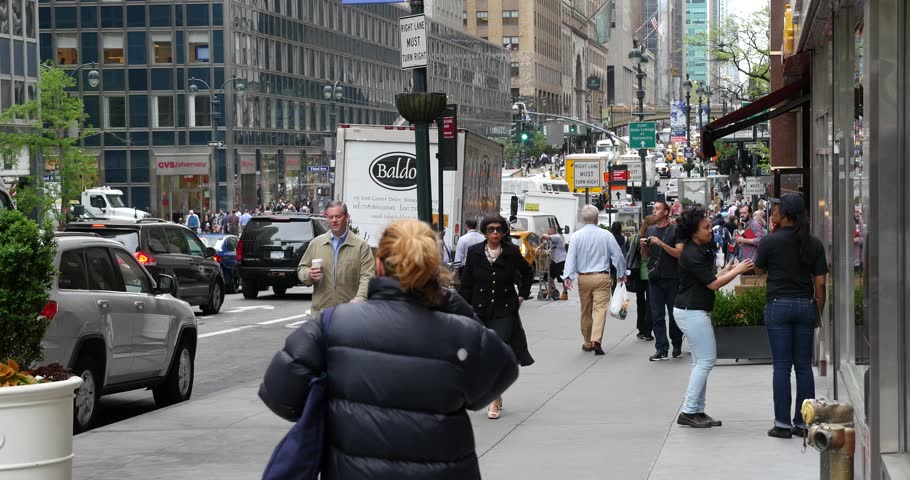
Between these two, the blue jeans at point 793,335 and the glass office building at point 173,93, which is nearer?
the blue jeans at point 793,335

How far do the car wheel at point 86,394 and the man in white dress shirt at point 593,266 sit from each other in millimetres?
6972

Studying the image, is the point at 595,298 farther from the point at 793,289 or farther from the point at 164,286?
the point at 793,289

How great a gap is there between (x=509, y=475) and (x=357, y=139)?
17.3 meters

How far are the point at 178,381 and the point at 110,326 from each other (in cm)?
205

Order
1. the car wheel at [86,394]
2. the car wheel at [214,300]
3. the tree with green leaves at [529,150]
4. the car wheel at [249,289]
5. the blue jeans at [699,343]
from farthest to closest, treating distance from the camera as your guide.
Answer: the tree with green leaves at [529,150] < the car wheel at [249,289] < the car wheel at [214,300] < the car wheel at [86,394] < the blue jeans at [699,343]

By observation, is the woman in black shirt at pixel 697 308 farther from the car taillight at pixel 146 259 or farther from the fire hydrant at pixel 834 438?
the car taillight at pixel 146 259

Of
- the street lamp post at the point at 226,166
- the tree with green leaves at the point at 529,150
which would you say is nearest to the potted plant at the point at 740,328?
the street lamp post at the point at 226,166

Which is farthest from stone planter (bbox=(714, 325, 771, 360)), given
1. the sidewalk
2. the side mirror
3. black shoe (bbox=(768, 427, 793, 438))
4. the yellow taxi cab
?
the yellow taxi cab

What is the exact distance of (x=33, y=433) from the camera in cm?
672

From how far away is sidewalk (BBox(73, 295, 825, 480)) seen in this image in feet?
31.4

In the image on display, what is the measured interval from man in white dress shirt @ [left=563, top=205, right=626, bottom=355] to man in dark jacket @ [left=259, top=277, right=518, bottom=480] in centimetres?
1271

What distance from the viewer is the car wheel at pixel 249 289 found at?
30547 mm

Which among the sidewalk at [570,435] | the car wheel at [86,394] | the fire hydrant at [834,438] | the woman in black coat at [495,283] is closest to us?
the fire hydrant at [834,438]

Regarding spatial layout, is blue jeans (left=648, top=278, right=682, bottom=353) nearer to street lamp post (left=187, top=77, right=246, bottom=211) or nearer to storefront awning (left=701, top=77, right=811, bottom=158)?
storefront awning (left=701, top=77, right=811, bottom=158)
